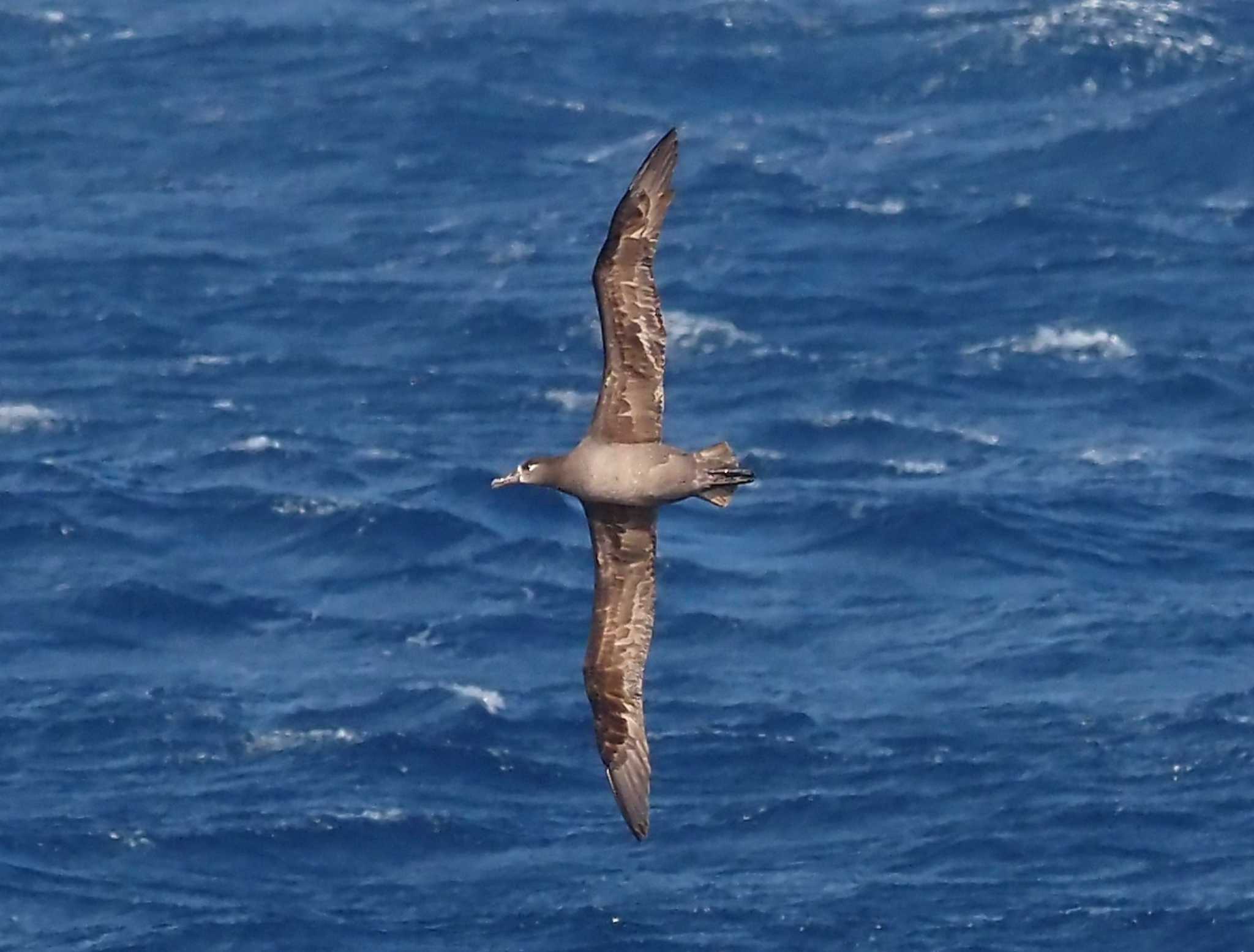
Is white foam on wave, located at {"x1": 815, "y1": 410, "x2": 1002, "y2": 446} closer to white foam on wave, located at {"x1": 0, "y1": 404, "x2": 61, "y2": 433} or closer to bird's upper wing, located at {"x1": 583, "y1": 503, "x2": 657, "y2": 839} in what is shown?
white foam on wave, located at {"x1": 0, "y1": 404, "x2": 61, "y2": 433}

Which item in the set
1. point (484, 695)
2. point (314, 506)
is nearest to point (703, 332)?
point (314, 506)

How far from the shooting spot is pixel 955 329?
64.2 m

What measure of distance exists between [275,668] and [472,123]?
2741cm

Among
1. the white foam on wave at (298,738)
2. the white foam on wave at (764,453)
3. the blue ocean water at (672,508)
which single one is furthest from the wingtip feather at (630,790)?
the white foam on wave at (764,453)

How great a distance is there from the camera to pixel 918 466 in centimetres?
5844

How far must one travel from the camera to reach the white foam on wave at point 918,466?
58156 mm

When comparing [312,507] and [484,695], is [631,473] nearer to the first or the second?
[484,695]

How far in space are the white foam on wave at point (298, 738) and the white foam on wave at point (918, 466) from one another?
1355 cm

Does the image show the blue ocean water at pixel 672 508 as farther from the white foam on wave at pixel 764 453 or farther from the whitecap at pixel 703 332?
the white foam on wave at pixel 764 453

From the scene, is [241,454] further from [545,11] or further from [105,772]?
[545,11]

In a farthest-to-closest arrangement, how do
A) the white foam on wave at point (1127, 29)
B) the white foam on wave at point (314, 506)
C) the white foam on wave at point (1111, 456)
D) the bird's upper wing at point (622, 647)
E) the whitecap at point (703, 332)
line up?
1. the white foam on wave at point (1127, 29)
2. the whitecap at point (703, 332)
3. the white foam on wave at point (1111, 456)
4. the white foam on wave at point (314, 506)
5. the bird's upper wing at point (622, 647)

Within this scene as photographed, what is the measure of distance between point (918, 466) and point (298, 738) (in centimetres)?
1487

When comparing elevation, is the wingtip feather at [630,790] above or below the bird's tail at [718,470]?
below

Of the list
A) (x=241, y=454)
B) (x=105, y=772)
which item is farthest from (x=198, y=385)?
(x=105, y=772)
